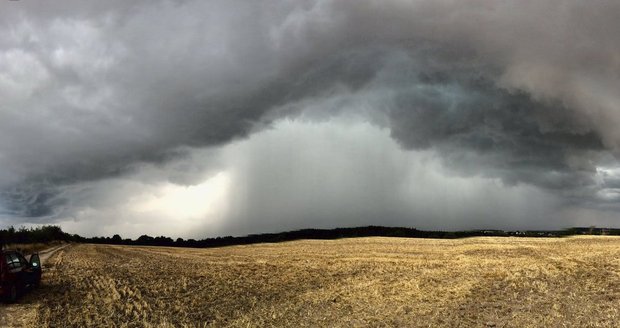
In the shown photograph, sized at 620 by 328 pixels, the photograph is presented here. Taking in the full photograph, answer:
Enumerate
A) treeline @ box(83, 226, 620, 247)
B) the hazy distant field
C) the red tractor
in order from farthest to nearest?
treeline @ box(83, 226, 620, 247)
the red tractor
the hazy distant field

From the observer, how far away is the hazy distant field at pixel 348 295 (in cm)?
2162

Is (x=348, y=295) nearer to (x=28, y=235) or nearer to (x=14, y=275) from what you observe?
(x=14, y=275)

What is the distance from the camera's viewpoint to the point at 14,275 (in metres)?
26.2

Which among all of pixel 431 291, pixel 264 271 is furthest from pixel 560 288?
pixel 264 271

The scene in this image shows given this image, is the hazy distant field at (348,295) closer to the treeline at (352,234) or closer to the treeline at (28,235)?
the treeline at (352,234)

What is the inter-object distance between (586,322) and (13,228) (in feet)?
466

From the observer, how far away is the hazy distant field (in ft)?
70.9

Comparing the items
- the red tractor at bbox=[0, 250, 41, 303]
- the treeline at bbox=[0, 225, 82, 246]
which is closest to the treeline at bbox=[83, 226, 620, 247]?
the treeline at bbox=[0, 225, 82, 246]

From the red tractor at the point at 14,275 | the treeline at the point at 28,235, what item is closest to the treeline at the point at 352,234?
the treeline at the point at 28,235

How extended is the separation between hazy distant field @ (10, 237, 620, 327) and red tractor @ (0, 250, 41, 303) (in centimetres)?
95

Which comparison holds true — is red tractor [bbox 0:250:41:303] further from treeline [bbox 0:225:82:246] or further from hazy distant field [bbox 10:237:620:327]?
treeline [bbox 0:225:82:246]

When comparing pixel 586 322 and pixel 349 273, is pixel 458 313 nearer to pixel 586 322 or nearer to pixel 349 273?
pixel 586 322

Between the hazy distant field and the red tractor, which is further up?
the red tractor

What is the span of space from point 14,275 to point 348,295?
58.5ft
